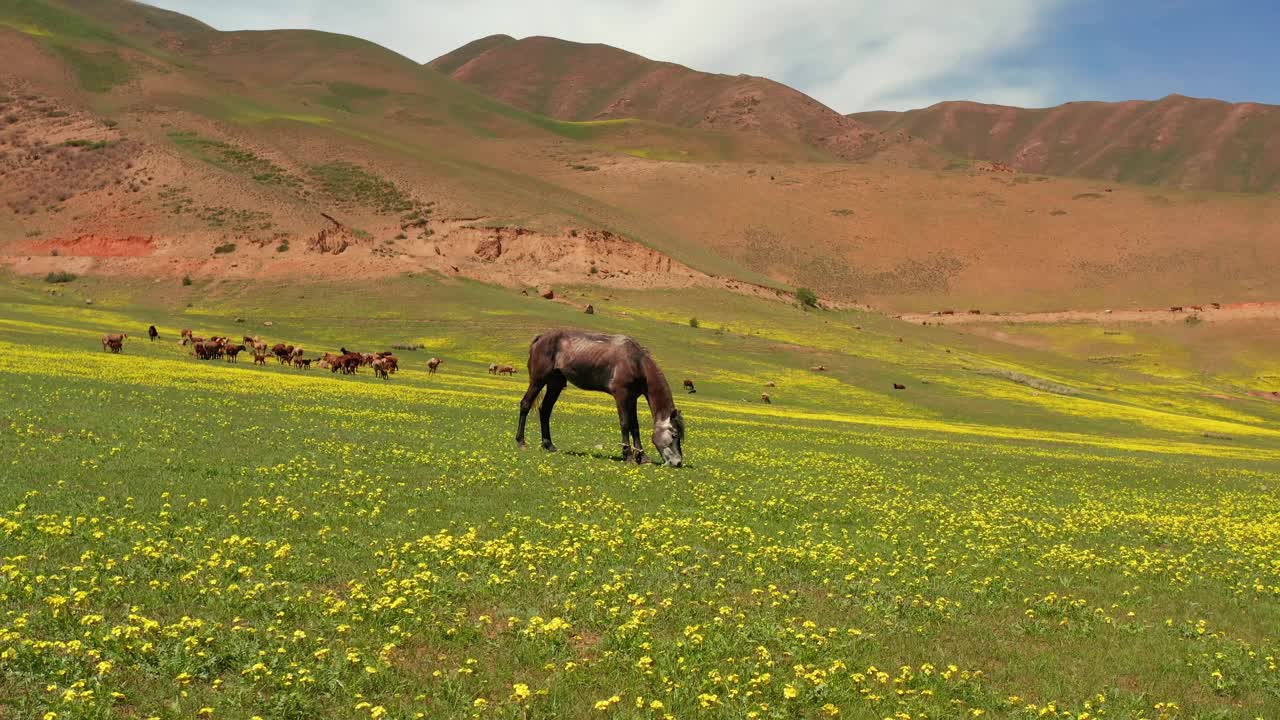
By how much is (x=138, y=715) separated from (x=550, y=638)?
4579mm

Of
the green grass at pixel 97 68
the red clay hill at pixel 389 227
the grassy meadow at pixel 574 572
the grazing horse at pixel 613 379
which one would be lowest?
the grassy meadow at pixel 574 572

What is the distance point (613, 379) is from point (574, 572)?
15.6m

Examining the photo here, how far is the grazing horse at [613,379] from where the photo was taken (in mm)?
28875

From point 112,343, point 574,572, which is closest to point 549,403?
point 574,572

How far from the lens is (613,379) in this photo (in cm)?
2944

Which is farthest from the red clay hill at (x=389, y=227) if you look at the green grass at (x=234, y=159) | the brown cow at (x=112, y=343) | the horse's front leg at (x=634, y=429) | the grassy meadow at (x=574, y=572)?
the horse's front leg at (x=634, y=429)

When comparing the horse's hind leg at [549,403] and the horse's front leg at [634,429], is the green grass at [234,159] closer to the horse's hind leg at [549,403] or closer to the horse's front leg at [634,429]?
the horse's hind leg at [549,403]

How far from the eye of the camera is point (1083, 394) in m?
90.4

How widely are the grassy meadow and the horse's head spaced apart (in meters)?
1.31

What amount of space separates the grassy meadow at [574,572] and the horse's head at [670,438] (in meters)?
1.31

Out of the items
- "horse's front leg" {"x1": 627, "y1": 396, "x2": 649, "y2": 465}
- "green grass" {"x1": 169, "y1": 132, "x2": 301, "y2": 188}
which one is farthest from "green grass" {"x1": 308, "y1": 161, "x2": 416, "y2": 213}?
"horse's front leg" {"x1": 627, "y1": 396, "x2": 649, "y2": 465}

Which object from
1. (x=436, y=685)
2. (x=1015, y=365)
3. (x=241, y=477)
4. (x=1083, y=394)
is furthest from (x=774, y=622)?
(x=1015, y=365)

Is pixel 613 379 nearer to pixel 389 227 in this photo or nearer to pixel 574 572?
pixel 574 572

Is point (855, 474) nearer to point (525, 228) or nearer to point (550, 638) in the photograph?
point (550, 638)
